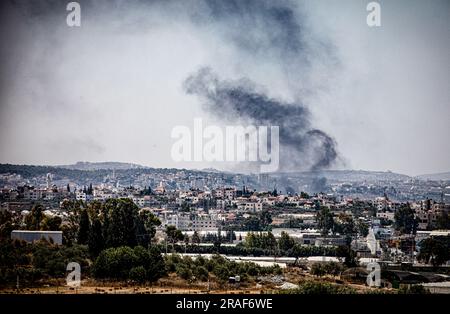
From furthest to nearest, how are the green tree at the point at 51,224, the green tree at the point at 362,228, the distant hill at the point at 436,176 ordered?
the distant hill at the point at 436,176
the green tree at the point at 362,228
the green tree at the point at 51,224

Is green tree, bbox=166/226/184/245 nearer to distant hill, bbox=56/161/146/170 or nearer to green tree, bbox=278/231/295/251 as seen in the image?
green tree, bbox=278/231/295/251

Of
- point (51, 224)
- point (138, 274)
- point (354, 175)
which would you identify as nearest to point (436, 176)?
point (354, 175)

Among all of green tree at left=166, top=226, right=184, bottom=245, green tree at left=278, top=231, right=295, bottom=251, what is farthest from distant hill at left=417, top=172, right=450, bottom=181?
green tree at left=166, top=226, right=184, bottom=245

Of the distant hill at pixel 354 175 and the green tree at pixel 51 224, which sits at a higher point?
the distant hill at pixel 354 175

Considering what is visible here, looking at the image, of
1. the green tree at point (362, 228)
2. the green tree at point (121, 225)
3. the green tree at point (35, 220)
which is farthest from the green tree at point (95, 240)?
the green tree at point (362, 228)

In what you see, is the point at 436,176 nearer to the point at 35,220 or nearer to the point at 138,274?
the point at 35,220

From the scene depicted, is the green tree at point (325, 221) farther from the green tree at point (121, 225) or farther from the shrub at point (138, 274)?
the shrub at point (138, 274)

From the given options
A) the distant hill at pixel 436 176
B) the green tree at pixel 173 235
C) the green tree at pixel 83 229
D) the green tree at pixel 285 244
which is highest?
the distant hill at pixel 436 176
